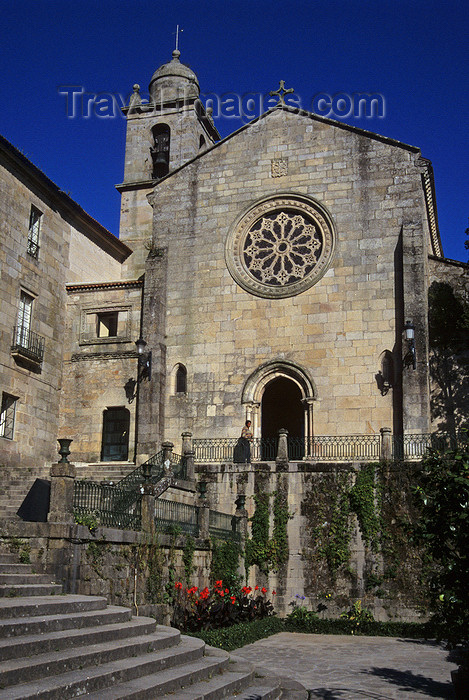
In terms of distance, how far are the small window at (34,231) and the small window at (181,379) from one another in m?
6.02

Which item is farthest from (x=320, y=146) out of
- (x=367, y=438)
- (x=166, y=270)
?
(x=367, y=438)

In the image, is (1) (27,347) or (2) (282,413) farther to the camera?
(2) (282,413)

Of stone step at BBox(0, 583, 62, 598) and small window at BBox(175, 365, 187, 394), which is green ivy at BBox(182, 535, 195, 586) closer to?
stone step at BBox(0, 583, 62, 598)

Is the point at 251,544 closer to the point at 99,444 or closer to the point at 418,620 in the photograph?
the point at 418,620

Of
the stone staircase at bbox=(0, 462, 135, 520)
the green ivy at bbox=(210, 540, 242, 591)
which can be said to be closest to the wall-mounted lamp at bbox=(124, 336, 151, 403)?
the stone staircase at bbox=(0, 462, 135, 520)

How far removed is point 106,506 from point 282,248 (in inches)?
550

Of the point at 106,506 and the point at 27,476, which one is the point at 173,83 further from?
the point at 106,506

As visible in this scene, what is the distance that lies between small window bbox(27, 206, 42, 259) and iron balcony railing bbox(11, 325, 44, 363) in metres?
2.60

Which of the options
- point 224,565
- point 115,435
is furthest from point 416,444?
point 115,435

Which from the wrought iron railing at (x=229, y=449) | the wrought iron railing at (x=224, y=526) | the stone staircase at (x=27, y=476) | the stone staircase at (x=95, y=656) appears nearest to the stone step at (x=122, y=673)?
the stone staircase at (x=95, y=656)

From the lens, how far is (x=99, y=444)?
24.6 meters

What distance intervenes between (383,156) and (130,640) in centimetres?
1885

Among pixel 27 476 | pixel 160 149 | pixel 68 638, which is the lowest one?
pixel 68 638

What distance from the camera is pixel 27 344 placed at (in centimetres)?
2375
